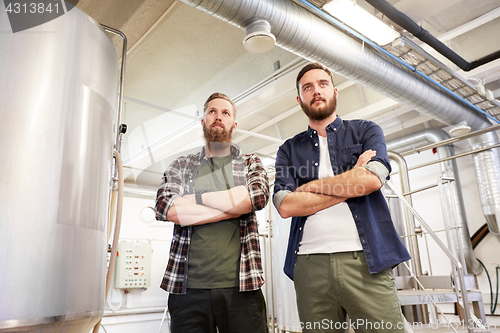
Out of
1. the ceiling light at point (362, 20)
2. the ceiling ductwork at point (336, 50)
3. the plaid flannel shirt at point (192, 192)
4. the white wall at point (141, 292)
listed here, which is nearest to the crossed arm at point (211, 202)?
the plaid flannel shirt at point (192, 192)

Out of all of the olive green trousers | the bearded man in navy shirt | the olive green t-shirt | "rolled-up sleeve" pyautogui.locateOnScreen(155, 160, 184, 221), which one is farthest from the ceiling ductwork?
the olive green trousers

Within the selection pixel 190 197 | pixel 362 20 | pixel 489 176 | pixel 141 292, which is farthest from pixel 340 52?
pixel 141 292

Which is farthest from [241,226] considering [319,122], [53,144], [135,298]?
[135,298]

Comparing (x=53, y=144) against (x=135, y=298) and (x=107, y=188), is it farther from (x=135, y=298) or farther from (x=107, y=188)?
(x=135, y=298)

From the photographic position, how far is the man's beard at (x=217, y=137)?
1.79m

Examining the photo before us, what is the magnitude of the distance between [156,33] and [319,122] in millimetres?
2737

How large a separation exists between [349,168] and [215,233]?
64 cm

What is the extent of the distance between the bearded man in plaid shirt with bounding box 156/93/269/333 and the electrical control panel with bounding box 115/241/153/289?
5.69 metres

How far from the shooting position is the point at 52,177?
1003 mm

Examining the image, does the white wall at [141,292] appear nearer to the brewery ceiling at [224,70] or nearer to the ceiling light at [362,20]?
the brewery ceiling at [224,70]

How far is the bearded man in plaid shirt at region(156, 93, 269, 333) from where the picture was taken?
1.45 m

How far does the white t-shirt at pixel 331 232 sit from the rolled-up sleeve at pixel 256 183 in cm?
26

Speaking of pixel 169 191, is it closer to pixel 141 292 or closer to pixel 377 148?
pixel 377 148

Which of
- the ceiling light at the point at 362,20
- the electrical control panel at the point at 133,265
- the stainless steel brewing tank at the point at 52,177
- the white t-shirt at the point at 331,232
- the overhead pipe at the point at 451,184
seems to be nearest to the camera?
the stainless steel brewing tank at the point at 52,177
